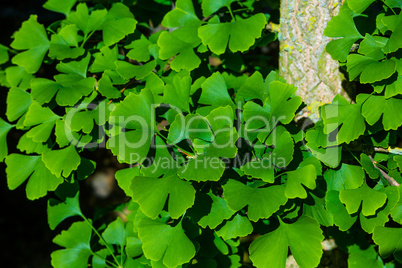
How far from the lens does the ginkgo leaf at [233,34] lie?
103 cm

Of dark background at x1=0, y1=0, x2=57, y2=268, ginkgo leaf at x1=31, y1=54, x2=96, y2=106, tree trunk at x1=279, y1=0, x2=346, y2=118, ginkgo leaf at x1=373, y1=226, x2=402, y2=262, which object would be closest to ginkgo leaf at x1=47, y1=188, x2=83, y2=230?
ginkgo leaf at x1=31, y1=54, x2=96, y2=106

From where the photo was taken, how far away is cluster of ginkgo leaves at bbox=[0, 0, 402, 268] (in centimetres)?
89

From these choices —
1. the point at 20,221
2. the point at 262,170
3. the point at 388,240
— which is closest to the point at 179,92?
the point at 262,170

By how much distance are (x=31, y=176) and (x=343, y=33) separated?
3.25 ft

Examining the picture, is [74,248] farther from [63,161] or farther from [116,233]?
[63,161]

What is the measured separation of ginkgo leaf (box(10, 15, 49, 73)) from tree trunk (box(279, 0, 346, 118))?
0.80 meters

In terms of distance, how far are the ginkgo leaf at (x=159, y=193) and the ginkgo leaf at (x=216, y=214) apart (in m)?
0.09

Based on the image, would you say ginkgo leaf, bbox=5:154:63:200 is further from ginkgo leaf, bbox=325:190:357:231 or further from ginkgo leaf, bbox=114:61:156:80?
ginkgo leaf, bbox=325:190:357:231

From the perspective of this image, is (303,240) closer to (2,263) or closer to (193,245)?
(193,245)

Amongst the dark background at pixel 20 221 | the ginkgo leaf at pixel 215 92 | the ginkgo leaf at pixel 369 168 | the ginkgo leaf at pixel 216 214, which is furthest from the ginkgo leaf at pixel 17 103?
the dark background at pixel 20 221

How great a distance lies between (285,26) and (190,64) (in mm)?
381

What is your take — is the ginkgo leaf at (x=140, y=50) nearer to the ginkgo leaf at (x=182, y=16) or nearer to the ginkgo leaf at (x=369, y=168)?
the ginkgo leaf at (x=182, y=16)

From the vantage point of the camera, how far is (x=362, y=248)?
1226 millimetres

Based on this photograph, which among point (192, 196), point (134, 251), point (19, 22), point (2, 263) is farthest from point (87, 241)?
point (19, 22)
